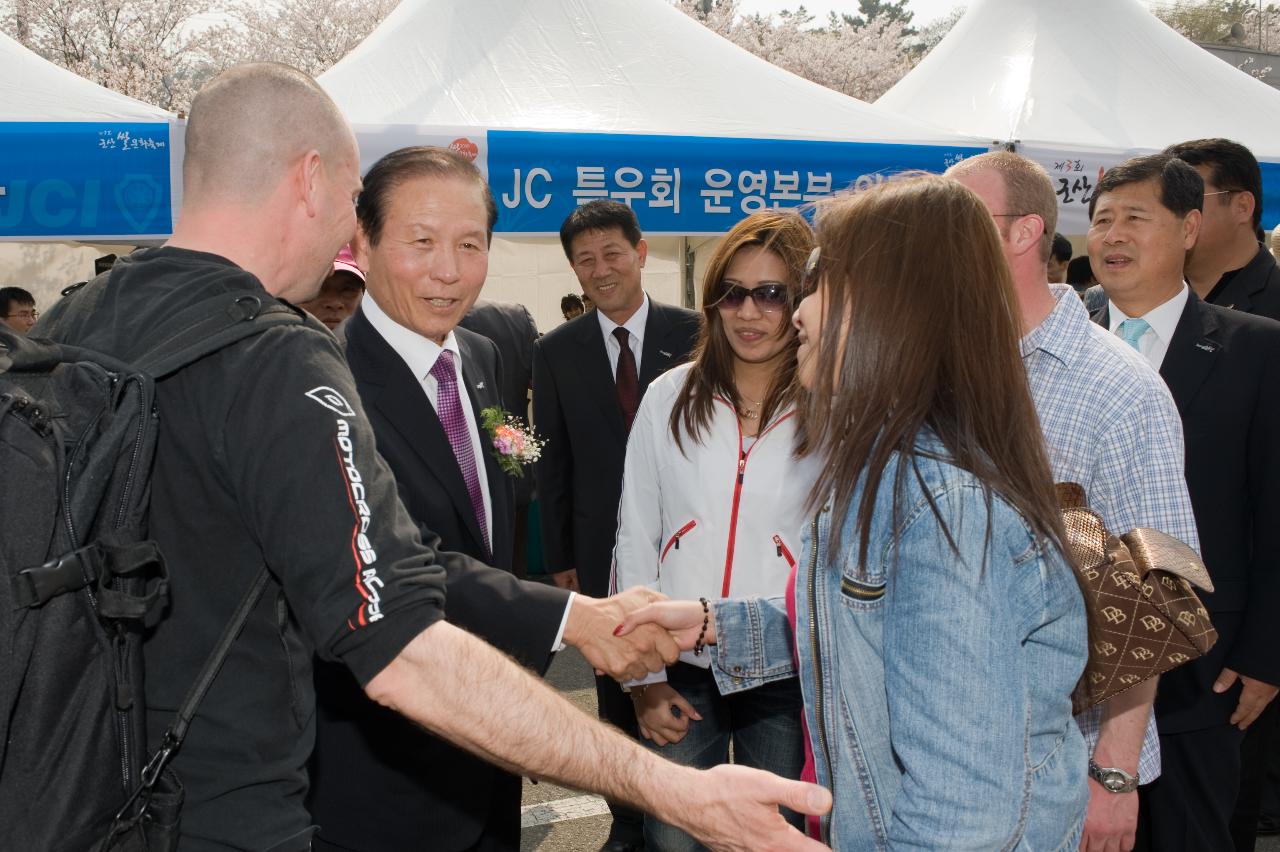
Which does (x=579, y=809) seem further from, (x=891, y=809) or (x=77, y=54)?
(x=77, y=54)

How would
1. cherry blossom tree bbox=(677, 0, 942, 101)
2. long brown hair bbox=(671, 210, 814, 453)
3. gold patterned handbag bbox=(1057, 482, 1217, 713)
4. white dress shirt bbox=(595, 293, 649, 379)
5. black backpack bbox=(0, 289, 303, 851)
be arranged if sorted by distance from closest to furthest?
black backpack bbox=(0, 289, 303, 851), gold patterned handbag bbox=(1057, 482, 1217, 713), long brown hair bbox=(671, 210, 814, 453), white dress shirt bbox=(595, 293, 649, 379), cherry blossom tree bbox=(677, 0, 942, 101)

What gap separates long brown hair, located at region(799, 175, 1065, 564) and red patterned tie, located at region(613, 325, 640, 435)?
3.22 m

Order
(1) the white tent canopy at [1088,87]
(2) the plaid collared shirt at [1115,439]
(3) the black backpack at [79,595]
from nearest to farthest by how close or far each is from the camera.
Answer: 1. (3) the black backpack at [79,595]
2. (2) the plaid collared shirt at [1115,439]
3. (1) the white tent canopy at [1088,87]

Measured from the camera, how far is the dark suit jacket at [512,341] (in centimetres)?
561

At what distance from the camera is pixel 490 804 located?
8.32 feet

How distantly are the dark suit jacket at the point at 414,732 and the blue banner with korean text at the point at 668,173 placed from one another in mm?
3266

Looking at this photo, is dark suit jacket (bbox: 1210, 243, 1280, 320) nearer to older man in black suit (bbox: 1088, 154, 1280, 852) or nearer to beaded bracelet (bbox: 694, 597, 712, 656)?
older man in black suit (bbox: 1088, 154, 1280, 852)

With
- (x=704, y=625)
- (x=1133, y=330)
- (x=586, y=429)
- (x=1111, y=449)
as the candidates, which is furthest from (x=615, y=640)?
(x=586, y=429)

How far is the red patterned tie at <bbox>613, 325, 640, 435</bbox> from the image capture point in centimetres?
482

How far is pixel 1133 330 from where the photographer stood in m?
3.34

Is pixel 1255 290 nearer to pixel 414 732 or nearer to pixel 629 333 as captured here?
pixel 629 333

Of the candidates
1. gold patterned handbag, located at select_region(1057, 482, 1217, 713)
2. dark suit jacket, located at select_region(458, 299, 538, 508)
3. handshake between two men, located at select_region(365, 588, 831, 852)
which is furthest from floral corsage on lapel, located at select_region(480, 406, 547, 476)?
dark suit jacket, located at select_region(458, 299, 538, 508)

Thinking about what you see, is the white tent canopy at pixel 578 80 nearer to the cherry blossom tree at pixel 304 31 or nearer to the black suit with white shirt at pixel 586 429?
the black suit with white shirt at pixel 586 429

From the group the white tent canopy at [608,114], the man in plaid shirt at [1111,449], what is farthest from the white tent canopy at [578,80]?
the man in plaid shirt at [1111,449]
